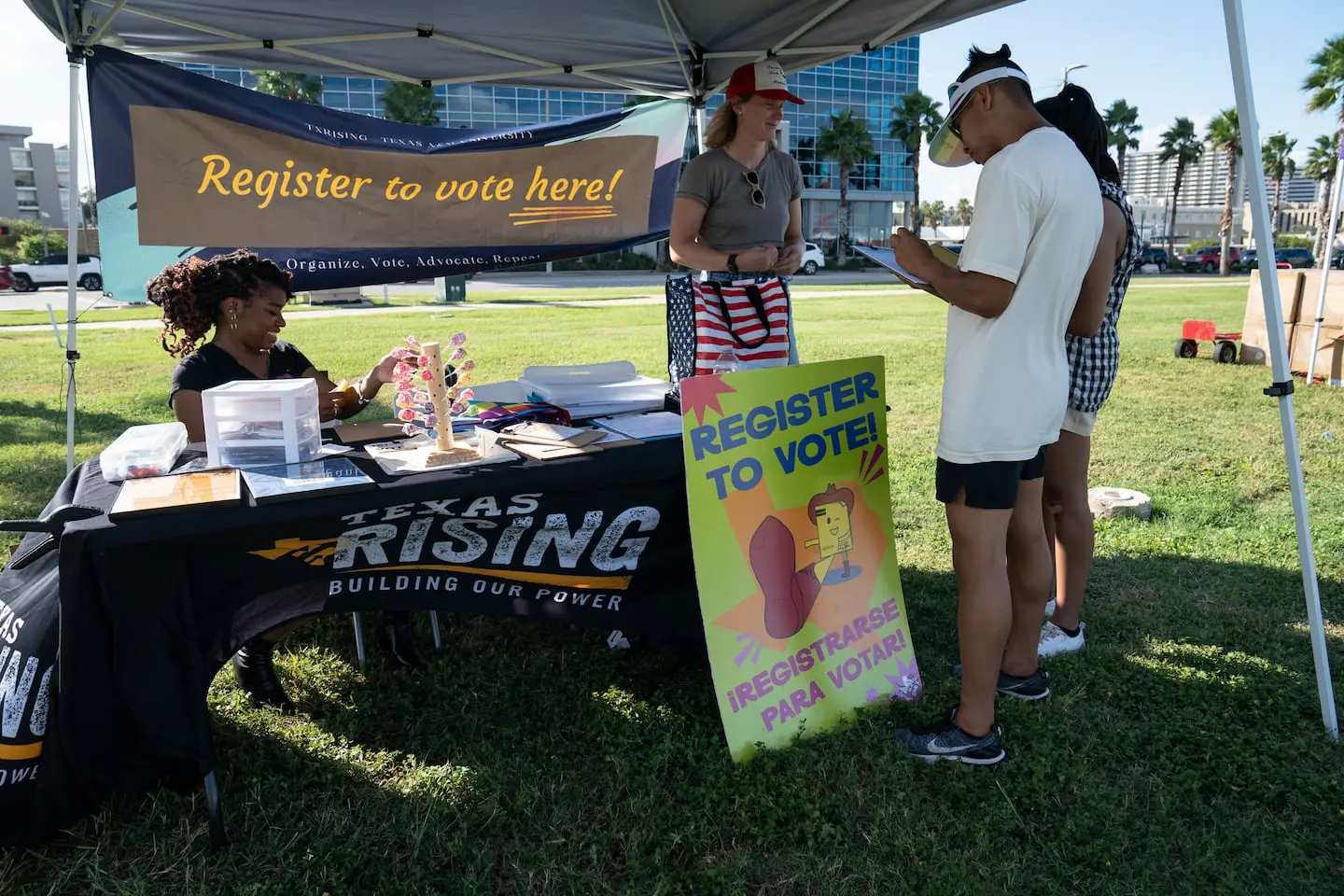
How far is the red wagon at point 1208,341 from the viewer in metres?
9.12

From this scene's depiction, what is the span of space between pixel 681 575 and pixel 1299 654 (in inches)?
85.1

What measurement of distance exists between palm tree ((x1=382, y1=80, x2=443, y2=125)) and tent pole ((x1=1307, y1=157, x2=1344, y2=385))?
29.5 m

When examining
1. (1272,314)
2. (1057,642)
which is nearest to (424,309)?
(1057,642)

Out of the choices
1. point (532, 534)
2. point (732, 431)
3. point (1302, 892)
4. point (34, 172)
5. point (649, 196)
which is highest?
point (34, 172)

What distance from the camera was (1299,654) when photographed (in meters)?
2.89

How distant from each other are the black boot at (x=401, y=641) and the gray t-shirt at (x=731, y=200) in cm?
168

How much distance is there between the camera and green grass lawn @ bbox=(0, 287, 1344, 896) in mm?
1896

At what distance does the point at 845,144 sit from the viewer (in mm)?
41812

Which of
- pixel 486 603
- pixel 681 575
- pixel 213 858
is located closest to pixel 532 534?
pixel 486 603

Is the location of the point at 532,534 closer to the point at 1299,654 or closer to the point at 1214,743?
the point at 1214,743

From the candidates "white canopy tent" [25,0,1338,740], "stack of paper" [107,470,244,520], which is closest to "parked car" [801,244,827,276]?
"white canopy tent" [25,0,1338,740]

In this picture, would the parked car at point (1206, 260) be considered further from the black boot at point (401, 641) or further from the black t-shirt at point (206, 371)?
the black t-shirt at point (206, 371)

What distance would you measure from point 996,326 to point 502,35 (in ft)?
9.80

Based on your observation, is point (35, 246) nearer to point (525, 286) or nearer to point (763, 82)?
point (525, 286)
